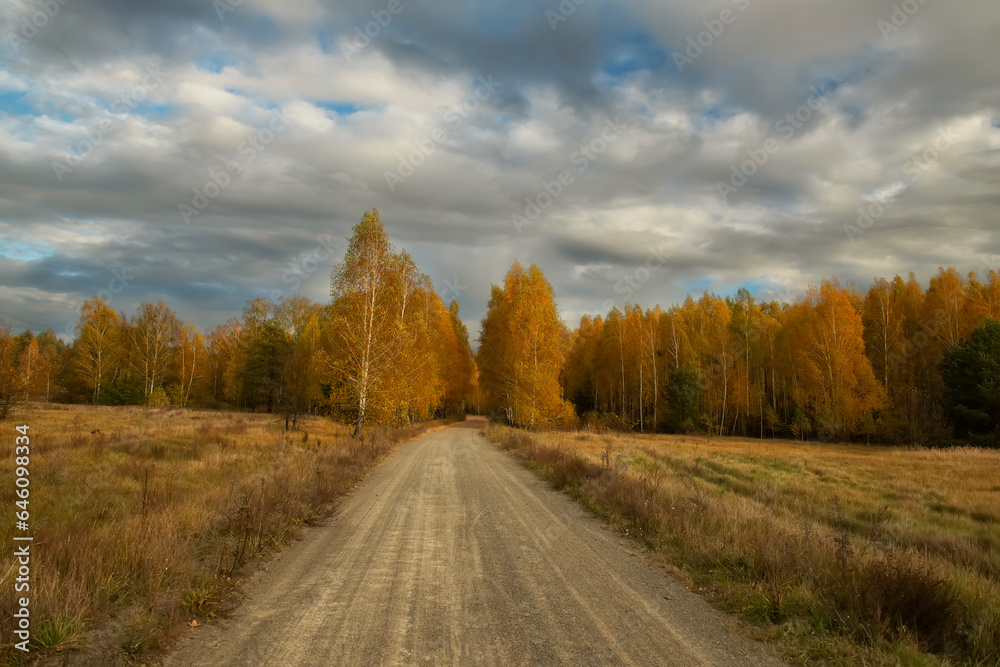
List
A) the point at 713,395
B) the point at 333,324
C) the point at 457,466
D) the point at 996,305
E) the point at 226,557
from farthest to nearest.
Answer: the point at 713,395 < the point at 996,305 < the point at 333,324 < the point at 457,466 < the point at 226,557

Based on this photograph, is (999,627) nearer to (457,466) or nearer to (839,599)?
(839,599)

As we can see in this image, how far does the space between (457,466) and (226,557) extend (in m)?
11.3

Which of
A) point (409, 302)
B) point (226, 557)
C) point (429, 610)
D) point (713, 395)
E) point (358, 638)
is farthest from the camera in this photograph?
point (713, 395)

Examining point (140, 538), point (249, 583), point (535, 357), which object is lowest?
point (249, 583)

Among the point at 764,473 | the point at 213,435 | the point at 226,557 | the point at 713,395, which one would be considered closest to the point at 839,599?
the point at 226,557

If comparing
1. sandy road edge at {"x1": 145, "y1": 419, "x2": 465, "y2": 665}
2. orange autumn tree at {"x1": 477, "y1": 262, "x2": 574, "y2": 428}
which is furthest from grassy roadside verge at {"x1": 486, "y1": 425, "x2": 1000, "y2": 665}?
orange autumn tree at {"x1": 477, "y1": 262, "x2": 574, "y2": 428}

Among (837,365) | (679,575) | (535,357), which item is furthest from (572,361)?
(679,575)

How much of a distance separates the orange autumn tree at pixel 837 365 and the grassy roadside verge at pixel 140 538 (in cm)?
3967

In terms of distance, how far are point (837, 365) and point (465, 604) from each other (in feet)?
144

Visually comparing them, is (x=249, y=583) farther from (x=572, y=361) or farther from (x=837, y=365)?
(x=572, y=361)

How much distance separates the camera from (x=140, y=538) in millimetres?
5945

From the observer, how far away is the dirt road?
4.32m

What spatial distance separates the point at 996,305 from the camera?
4131 cm

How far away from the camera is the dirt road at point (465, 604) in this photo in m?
4.32
